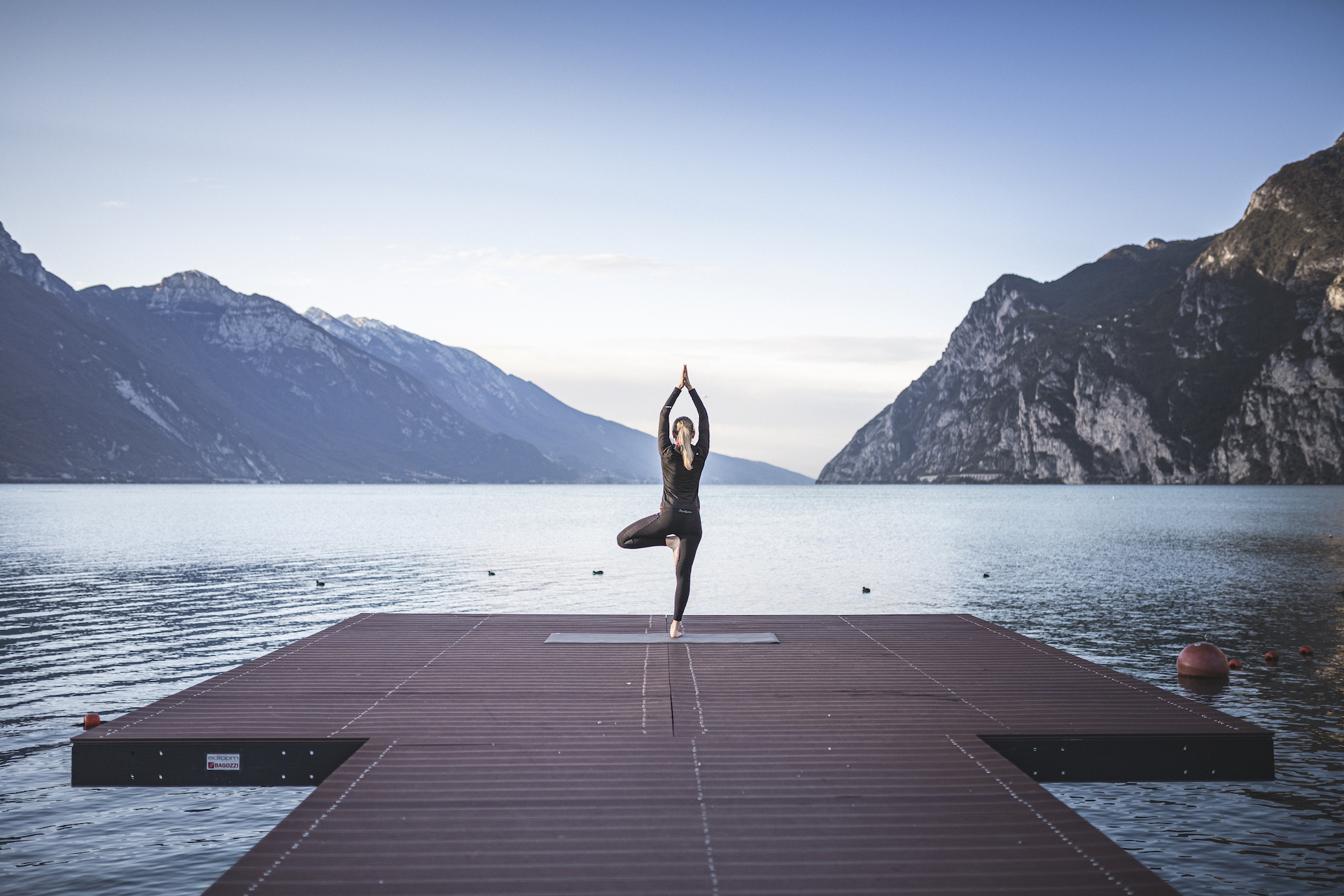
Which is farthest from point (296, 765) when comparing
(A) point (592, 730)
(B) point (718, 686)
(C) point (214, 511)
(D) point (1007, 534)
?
(C) point (214, 511)

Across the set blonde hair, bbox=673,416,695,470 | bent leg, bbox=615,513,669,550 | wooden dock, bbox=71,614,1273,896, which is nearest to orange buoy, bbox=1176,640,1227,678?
wooden dock, bbox=71,614,1273,896

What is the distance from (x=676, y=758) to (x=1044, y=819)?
3.25m

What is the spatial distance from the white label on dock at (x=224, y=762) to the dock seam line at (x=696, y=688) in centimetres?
495

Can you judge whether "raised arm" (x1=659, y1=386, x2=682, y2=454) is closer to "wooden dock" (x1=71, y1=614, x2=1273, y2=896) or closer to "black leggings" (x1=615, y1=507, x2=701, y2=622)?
"black leggings" (x1=615, y1=507, x2=701, y2=622)

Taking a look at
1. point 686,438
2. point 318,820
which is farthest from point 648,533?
point 318,820

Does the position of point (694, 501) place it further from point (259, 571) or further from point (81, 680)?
point (259, 571)

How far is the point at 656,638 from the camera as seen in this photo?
15.6m

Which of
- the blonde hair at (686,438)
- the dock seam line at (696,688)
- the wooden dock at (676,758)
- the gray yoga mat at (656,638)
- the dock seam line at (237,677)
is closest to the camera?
the wooden dock at (676,758)

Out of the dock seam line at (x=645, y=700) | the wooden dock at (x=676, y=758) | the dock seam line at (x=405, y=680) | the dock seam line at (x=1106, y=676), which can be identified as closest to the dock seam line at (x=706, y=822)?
the wooden dock at (x=676, y=758)

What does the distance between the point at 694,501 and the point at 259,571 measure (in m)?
34.4

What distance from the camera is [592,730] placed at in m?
9.74

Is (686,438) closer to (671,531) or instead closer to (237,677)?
(671,531)

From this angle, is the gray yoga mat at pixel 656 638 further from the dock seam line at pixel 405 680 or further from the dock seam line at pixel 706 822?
the dock seam line at pixel 706 822

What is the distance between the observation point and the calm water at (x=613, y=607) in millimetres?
10539
